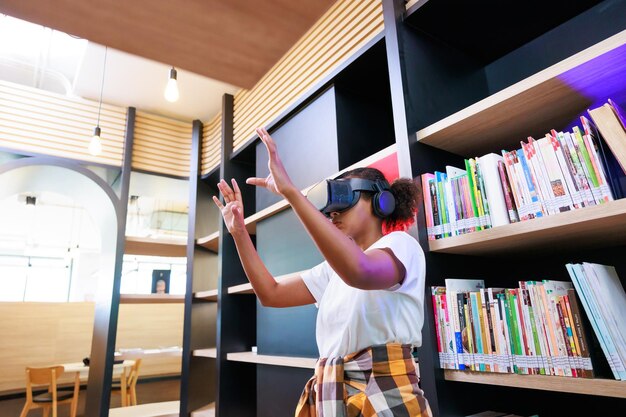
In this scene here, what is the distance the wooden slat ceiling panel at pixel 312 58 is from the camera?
218cm

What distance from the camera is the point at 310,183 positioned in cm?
251

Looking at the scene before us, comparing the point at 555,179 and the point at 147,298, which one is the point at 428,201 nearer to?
the point at 555,179

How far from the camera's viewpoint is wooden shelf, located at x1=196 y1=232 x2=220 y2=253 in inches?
149

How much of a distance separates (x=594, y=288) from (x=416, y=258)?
53 cm

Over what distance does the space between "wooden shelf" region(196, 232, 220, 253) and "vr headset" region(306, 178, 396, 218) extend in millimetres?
2578

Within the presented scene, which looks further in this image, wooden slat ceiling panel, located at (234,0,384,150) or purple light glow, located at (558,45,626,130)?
wooden slat ceiling panel, located at (234,0,384,150)

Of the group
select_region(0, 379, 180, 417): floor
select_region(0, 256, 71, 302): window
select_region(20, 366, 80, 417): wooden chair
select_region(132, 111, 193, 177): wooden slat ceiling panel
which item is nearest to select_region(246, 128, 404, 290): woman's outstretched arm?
select_region(132, 111, 193, 177): wooden slat ceiling panel

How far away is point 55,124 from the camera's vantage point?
→ 12.6 feet

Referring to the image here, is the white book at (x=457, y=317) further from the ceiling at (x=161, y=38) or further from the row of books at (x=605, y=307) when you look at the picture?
the ceiling at (x=161, y=38)

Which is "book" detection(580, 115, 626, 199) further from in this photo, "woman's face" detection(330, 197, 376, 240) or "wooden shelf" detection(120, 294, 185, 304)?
"wooden shelf" detection(120, 294, 185, 304)

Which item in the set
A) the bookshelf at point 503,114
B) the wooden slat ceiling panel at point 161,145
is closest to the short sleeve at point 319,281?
the bookshelf at point 503,114

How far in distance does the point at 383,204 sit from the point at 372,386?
538 mm

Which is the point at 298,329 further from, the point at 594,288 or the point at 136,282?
the point at 136,282

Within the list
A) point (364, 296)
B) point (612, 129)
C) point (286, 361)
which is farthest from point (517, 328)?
point (286, 361)
